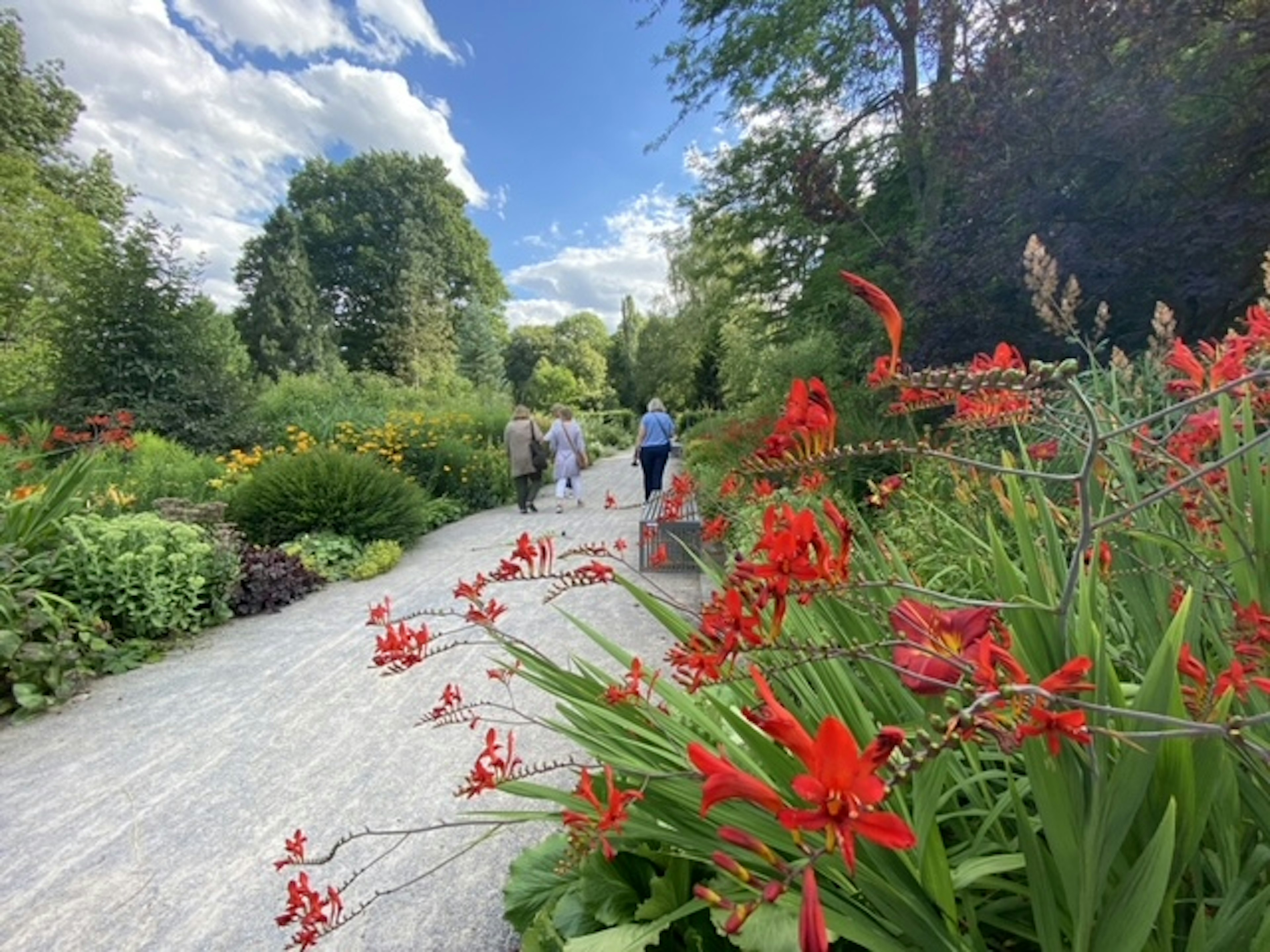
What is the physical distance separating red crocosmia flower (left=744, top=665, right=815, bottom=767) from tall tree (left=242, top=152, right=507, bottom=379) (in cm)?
3016

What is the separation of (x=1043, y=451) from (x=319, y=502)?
5.96 metres

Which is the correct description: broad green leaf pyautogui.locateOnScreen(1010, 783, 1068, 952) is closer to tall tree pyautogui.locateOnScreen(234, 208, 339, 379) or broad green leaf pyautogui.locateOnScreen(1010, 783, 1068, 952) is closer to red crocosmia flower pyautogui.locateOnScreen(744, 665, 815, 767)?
red crocosmia flower pyautogui.locateOnScreen(744, 665, 815, 767)

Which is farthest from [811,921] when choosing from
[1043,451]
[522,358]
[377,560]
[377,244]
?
[522,358]

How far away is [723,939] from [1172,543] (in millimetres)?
980

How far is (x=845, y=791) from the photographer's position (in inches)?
17.0

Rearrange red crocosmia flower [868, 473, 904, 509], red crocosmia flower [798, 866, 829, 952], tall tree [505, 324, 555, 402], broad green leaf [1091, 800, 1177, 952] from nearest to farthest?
red crocosmia flower [798, 866, 829, 952]
broad green leaf [1091, 800, 1177, 952]
red crocosmia flower [868, 473, 904, 509]
tall tree [505, 324, 555, 402]

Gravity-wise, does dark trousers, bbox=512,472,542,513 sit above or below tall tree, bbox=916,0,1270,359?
below

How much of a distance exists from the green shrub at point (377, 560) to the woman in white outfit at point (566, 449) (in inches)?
98.4

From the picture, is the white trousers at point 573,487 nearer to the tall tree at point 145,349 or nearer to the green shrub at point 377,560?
the green shrub at point 377,560

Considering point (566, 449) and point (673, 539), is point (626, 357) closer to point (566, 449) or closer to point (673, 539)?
point (566, 449)

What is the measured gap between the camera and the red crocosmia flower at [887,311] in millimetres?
702

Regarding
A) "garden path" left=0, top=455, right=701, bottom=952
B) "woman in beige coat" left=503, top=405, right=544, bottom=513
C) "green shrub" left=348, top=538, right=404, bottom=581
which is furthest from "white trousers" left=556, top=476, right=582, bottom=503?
"garden path" left=0, top=455, right=701, bottom=952

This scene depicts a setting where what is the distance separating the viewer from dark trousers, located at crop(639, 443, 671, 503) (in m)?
7.55

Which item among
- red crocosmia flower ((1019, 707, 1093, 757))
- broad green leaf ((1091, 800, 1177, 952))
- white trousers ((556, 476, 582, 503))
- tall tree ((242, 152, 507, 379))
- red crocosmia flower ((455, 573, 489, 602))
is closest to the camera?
red crocosmia flower ((1019, 707, 1093, 757))
